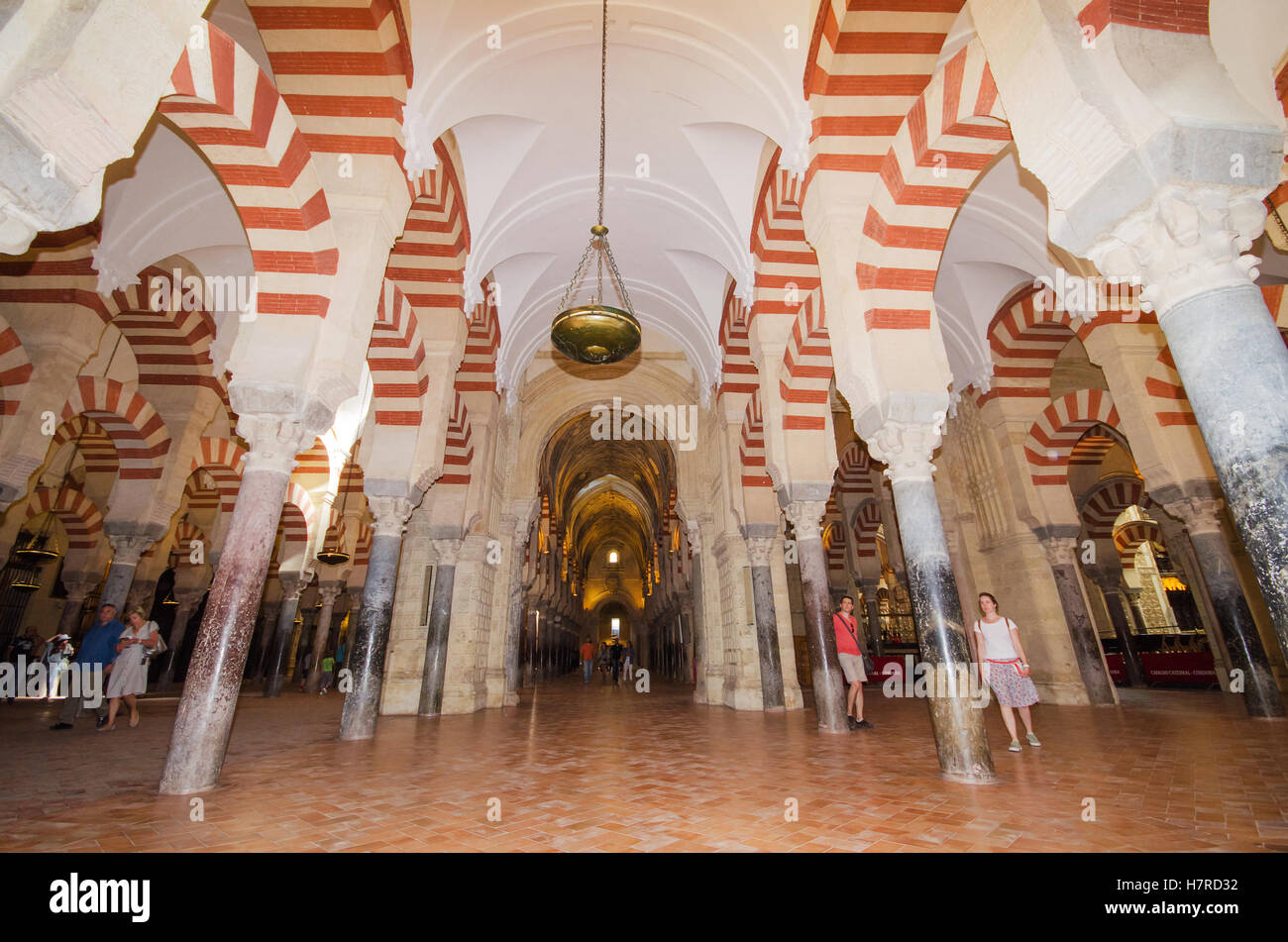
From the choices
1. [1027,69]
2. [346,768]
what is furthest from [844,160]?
[346,768]

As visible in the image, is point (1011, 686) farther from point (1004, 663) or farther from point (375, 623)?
point (375, 623)

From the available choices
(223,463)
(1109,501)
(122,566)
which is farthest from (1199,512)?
(223,463)

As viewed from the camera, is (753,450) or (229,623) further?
(753,450)

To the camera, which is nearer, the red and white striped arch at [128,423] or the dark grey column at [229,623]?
the dark grey column at [229,623]

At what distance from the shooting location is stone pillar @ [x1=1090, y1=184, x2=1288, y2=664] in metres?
1.94

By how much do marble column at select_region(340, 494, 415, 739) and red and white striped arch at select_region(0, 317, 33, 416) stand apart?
3.54 m

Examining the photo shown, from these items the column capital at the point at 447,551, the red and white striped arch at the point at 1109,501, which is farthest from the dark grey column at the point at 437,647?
the red and white striped arch at the point at 1109,501

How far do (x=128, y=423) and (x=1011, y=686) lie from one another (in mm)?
10523

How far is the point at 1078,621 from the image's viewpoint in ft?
24.8

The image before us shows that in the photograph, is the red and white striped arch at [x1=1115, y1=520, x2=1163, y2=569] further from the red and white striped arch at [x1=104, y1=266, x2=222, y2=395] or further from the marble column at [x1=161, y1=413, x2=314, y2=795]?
the red and white striped arch at [x1=104, y1=266, x2=222, y2=395]

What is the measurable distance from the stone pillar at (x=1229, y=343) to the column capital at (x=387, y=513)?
20.1 feet

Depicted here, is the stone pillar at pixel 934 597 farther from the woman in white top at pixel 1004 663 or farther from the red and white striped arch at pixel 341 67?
the red and white striped arch at pixel 341 67

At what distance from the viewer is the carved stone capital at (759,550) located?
8.10m
